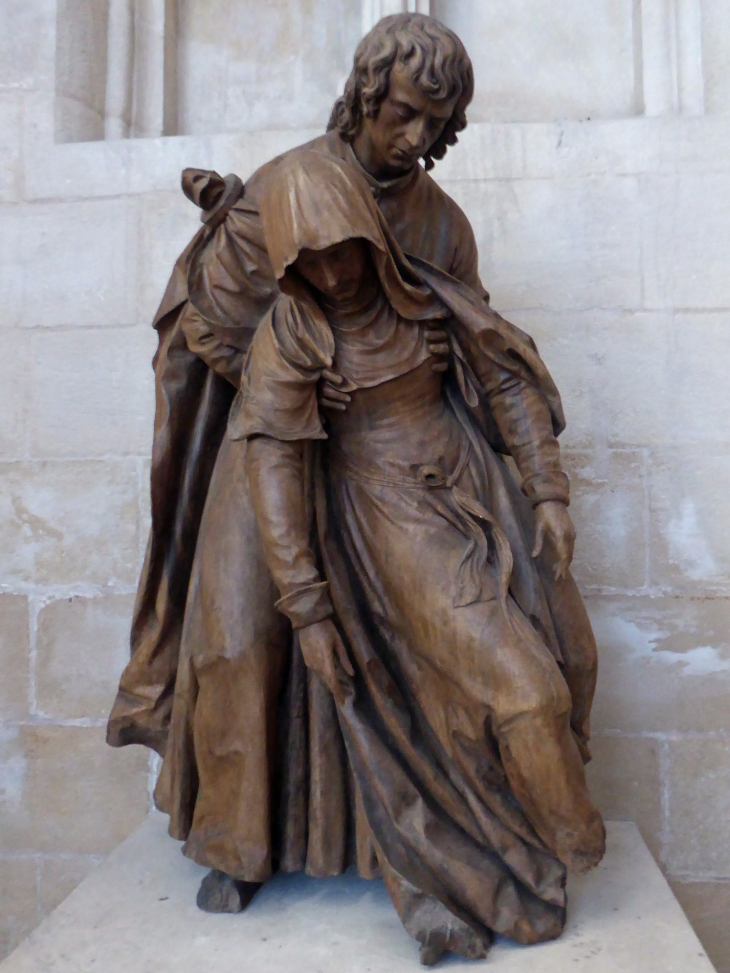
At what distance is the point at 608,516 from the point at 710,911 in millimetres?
1062

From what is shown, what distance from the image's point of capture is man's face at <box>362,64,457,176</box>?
1573 mm

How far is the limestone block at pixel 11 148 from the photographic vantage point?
272cm

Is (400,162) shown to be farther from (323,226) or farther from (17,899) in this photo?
(17,899)

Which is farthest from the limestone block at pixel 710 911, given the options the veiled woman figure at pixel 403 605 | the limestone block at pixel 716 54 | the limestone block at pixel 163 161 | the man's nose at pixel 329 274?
the limestone block at pixel 163 161

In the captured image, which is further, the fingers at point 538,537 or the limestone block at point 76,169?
the limestone block at point 76,169

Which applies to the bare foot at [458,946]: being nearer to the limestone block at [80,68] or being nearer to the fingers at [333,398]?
the fingers at [333,398]

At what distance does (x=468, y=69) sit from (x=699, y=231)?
1141 millimetres

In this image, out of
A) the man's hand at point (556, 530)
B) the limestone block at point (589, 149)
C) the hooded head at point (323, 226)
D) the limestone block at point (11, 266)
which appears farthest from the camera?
the limestone block at point (11, 266)

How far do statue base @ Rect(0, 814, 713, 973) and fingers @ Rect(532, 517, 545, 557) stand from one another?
0.65 m

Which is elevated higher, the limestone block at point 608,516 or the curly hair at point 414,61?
the curly hair at point 414,61

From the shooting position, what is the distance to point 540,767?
4.96ft

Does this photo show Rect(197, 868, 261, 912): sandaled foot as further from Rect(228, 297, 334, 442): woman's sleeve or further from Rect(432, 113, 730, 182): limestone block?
Rect(432, 113, 730, 182): limestone block

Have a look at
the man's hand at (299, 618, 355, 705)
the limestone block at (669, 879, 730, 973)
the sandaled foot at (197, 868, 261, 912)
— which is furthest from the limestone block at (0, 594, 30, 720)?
the limestone block at (669, 879, 730, 973)

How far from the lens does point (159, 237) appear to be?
266cm
